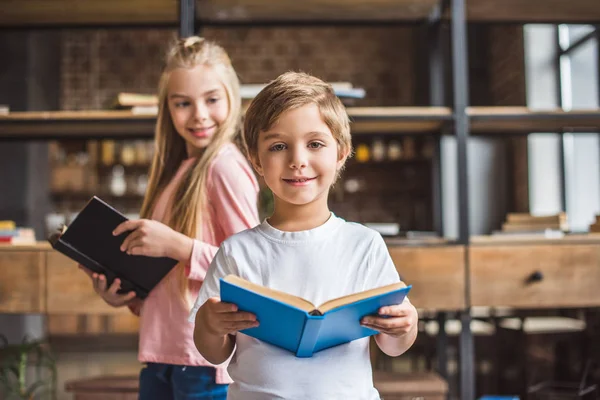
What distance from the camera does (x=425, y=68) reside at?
23.2ft

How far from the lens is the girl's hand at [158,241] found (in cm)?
136

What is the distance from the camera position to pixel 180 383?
1.36 metres

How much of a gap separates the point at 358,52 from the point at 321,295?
22.6ft

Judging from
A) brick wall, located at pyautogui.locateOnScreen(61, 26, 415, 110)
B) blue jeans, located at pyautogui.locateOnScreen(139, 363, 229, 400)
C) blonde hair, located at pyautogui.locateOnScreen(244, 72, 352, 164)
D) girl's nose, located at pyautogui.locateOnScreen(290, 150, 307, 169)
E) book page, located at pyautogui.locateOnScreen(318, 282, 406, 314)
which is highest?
brick wall, located at pyautogui.locateOnScreen(61, 26, 415, 110)

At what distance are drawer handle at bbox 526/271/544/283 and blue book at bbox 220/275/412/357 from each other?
56.3 inches

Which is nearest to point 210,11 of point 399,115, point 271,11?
point 271,11

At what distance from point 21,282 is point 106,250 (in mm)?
924

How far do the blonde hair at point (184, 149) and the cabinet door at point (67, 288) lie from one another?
0.81 metres

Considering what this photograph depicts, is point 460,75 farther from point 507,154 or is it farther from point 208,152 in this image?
point 507,154

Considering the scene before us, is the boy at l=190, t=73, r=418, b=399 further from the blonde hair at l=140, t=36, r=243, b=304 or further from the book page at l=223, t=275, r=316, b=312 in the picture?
the blonde hair at l=140, t=36, r=243, b=304

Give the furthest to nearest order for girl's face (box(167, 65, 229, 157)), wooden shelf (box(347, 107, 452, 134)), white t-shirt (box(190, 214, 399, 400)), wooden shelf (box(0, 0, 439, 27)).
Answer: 1. wooden shelf (box(0, 0, 439, 27))
2. wooden shelf (box(347, 107, 452, 134))
3. girl's face (box(167, 65, 229, 157))
4. white t-shirt (box(190, 214, 399, 400))


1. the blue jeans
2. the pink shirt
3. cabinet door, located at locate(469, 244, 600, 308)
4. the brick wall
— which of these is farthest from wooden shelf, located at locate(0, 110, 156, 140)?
the brick wall

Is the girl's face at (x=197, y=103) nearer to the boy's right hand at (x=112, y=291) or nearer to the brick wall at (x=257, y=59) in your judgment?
the boy's right hand at (x=112, y=291)

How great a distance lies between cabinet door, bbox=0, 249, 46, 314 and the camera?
223 centimetres
